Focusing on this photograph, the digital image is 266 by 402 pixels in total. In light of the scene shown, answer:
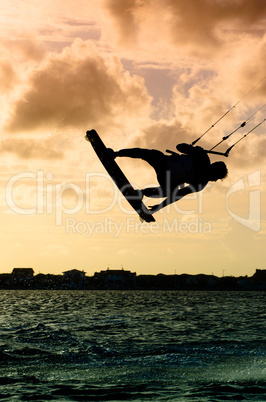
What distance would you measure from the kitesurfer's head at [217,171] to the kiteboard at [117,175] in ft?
6.30

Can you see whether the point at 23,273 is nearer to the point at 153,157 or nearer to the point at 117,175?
the point at 117,175

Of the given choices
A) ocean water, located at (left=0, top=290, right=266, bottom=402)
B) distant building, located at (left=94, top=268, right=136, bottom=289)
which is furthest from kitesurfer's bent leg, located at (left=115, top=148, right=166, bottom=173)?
distant building, located at (left=94, top=268, right=136, bottom=289)

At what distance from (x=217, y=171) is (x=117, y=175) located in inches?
101

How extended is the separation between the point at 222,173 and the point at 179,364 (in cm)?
888

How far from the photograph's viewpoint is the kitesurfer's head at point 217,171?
12607 millimetres

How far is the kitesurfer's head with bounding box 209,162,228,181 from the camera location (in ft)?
41.4

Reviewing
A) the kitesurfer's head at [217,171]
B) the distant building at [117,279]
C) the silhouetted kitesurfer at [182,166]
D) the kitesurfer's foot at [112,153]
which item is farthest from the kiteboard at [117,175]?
the distant building at [117,279]

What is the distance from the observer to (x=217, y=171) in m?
12.6

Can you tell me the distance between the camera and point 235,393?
1429cm

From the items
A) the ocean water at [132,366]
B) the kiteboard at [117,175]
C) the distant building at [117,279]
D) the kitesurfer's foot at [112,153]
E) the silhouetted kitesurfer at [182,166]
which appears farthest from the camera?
the distant building at [117,279]

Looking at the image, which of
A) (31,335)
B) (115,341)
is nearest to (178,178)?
(115,341)

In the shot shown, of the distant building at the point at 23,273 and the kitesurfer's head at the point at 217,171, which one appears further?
the distant building at the point at 23,273

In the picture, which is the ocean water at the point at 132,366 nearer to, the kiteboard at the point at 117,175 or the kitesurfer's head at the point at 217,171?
the kiteboard at the point at 117,175

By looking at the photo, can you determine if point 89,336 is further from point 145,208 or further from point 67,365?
point 145,208
